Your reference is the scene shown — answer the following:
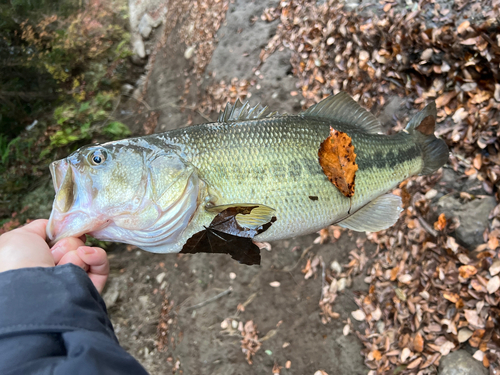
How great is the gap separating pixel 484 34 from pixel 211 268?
3658 millimetres

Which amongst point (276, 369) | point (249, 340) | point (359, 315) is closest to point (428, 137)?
point (359, 315)

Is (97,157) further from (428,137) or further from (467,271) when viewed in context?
(467,271)

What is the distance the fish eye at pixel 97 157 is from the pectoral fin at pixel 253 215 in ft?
1.83

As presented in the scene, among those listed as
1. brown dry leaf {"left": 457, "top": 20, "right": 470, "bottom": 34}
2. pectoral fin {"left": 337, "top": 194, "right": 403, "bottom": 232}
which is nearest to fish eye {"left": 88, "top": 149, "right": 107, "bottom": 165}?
pectoral fin {"left": 337, "top": 194, "right": 403, "bottom": 232}

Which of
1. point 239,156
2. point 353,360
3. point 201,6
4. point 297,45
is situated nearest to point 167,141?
point 239,156

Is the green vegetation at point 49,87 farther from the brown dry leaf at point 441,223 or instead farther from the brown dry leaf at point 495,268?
the brown dry leaf at point 495,268

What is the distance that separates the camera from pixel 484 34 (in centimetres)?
259

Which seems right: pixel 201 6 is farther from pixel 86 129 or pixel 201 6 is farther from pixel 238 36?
pixel 86 129

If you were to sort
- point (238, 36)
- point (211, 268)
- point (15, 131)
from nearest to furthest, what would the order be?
point (211, 268) → point (238, 36) → point (15, 131)

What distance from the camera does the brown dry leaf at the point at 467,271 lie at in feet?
7.93

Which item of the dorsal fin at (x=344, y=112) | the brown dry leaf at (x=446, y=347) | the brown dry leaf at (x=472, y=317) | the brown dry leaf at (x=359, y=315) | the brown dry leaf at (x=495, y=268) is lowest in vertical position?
the brown dry leaf at (x=359, y=315)

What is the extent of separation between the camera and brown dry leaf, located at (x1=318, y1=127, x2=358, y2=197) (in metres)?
1.70

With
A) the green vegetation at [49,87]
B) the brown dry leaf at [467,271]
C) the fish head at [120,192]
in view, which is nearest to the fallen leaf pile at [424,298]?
the brown dry leaf at [467,271]

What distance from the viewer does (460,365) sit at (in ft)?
7.54
